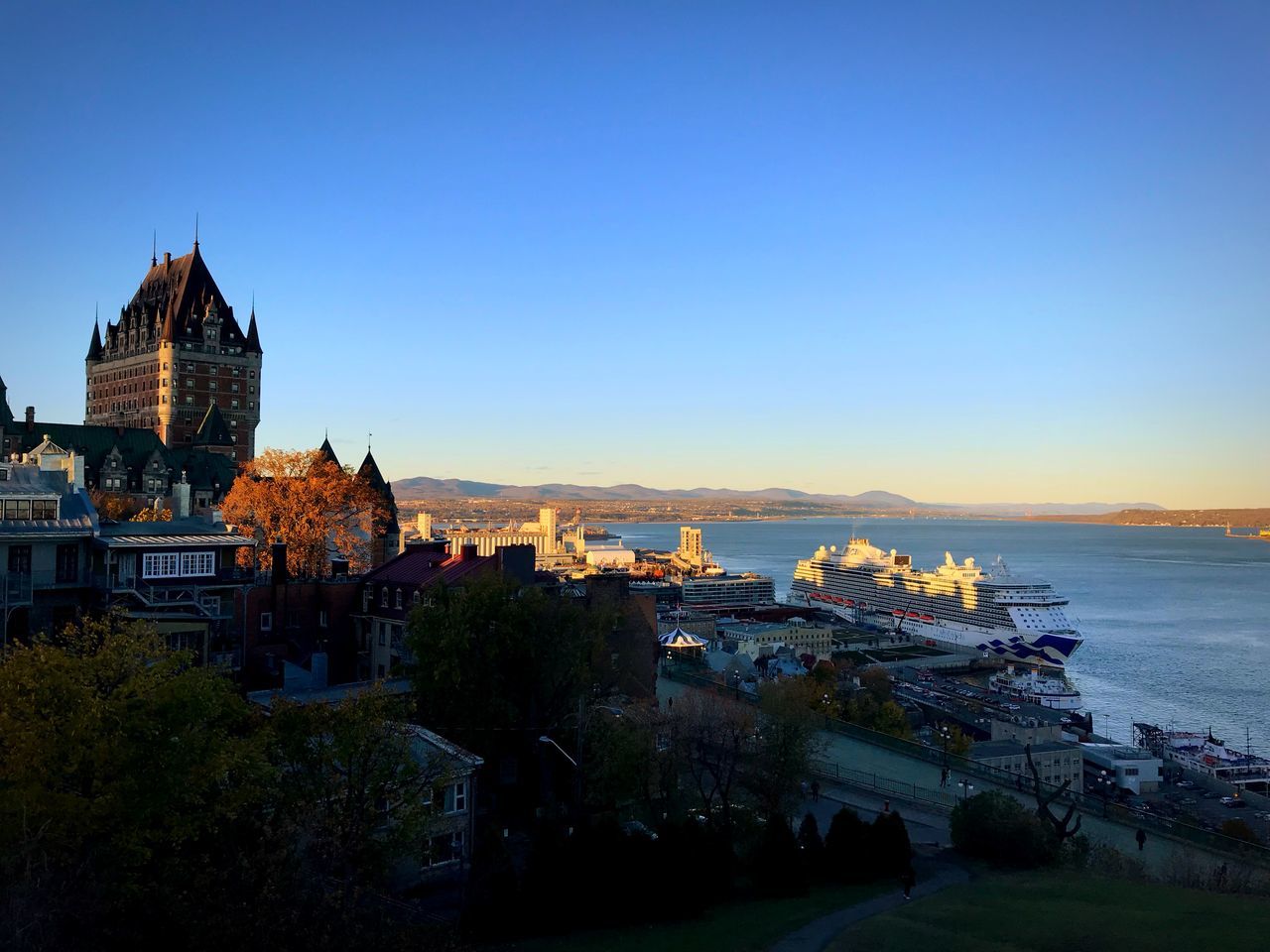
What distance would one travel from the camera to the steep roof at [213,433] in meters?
109

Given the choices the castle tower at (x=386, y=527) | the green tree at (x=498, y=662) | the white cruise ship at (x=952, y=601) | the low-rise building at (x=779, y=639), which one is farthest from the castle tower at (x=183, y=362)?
the white cruise ship at (x=952, y=601)

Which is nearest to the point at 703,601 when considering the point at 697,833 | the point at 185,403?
the point at 185,403

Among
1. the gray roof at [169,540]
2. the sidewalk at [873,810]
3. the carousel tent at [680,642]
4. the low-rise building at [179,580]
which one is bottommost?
the carousel tent at [680,642]

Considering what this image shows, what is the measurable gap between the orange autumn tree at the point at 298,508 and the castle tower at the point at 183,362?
52490 millimetres

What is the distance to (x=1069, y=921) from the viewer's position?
22016 mm

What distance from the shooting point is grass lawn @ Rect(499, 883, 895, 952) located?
2162 centimetres

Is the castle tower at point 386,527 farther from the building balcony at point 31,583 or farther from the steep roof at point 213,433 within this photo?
the building balcony at point 31,583

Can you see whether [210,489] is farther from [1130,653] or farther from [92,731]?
[1130,653]

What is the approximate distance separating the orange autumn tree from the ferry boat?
62.0m

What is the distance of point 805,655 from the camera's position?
102875 millimetres

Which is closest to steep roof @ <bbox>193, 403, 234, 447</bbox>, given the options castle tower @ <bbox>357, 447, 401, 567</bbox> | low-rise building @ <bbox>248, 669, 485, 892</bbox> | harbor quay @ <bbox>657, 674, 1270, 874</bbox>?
castle tower @ <bbox>357, 447, 401, 567</bbox>

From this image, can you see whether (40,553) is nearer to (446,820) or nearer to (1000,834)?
(446,820)

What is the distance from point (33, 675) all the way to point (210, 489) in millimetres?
81479

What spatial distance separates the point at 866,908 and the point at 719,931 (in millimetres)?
4323
